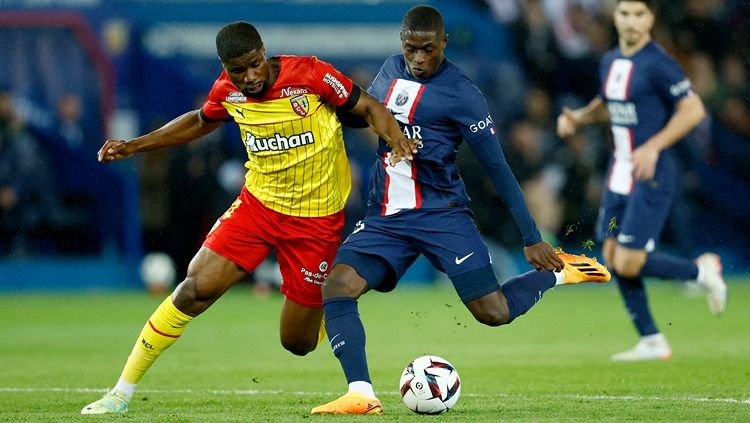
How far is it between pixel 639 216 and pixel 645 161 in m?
0.97

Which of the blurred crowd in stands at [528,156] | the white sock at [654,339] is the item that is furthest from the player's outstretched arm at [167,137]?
the blurred crowd in stands at [528,156]

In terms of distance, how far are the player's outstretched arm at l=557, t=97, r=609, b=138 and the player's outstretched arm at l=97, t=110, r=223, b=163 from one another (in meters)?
3.37

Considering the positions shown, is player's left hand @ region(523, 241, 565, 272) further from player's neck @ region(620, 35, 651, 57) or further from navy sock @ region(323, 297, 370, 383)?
player's neck @ region(620, 35, 651, 57)

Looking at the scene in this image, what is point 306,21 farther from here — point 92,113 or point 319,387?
point 319,387

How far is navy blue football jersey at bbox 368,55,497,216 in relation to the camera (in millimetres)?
7223

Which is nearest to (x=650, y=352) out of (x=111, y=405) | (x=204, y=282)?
(x=204, y=282)

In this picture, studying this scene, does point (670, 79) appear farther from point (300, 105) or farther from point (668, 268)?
point (300, 105)

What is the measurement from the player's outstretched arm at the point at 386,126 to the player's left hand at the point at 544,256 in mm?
831

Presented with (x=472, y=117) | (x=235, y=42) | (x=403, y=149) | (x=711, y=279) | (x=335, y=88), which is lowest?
(x=711, y=279)

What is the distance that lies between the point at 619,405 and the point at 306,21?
12.3 meters

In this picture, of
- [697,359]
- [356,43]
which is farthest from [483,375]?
[356,43]

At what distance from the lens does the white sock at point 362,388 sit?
6.84 meters

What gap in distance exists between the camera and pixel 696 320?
45.1 feet

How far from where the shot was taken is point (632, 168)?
1024 centimetres
